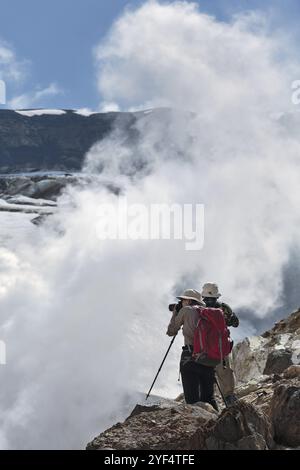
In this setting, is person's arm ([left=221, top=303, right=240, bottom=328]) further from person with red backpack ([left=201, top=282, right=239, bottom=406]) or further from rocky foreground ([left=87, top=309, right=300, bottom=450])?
rocky foreground ([left=87, top=309, right=300, bottom=450])

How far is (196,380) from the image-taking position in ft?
21.9

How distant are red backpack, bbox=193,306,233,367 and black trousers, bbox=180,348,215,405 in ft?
0.49

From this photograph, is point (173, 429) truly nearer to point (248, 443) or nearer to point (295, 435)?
point (248, 443)

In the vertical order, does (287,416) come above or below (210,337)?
below

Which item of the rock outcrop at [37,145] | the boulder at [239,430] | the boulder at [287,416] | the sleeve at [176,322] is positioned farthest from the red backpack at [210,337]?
the rock outcrop at [37,145]

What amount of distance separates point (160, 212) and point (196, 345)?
2230 inches

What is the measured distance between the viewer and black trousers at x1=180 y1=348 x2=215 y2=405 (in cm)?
659

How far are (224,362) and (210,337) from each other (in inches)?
19.3

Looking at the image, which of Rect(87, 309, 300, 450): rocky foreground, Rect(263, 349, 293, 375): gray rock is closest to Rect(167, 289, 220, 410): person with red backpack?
Rect(87, 309, 300, 450): rocky foreground

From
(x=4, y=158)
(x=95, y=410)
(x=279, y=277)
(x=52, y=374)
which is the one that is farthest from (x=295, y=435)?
(x=4, y=158)

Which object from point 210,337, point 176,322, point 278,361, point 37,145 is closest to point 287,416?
point 210,337

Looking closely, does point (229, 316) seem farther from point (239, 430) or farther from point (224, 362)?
point (239, 430)

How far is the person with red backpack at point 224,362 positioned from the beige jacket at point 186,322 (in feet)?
1.03
